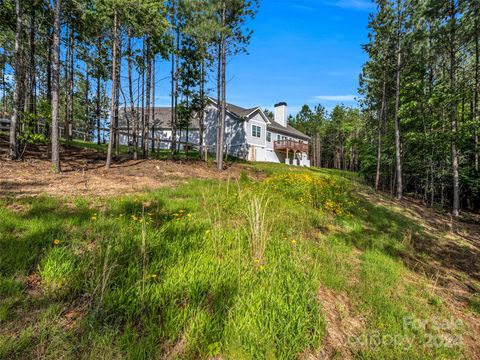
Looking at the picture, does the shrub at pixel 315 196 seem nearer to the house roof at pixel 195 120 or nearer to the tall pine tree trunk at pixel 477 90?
the tall pine tree trunk at pixel 477 90

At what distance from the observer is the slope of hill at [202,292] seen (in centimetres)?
188

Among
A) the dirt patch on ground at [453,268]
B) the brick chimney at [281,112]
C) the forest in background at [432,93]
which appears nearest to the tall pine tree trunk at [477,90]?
the forest in background at [432,93]

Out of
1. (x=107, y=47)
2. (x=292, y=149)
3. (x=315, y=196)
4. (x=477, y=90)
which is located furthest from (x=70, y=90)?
(x=477, y=90)

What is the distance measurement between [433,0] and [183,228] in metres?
18.4

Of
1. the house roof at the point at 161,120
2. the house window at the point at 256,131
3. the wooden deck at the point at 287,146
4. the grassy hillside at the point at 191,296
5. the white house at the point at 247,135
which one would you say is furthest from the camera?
the house roof at the point at 161,120

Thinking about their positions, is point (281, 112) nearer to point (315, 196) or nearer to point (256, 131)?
point (256, 131)

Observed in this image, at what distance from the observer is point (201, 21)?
13.4 meters

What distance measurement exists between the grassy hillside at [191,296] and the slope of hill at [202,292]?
1 cm

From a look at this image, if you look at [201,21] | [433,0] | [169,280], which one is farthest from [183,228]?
[433,0]

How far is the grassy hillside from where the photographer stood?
1859 millimetres

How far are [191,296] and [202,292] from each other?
0.46 feet

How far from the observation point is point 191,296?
229cm

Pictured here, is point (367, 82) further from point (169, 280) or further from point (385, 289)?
point (169, 280)

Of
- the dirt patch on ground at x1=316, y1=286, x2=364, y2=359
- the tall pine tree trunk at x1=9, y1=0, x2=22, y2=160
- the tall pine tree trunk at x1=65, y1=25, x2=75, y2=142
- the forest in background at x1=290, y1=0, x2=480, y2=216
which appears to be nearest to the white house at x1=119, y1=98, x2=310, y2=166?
the tall pine tree trunk at x1=65, y1=25, x2=75, y2=142
